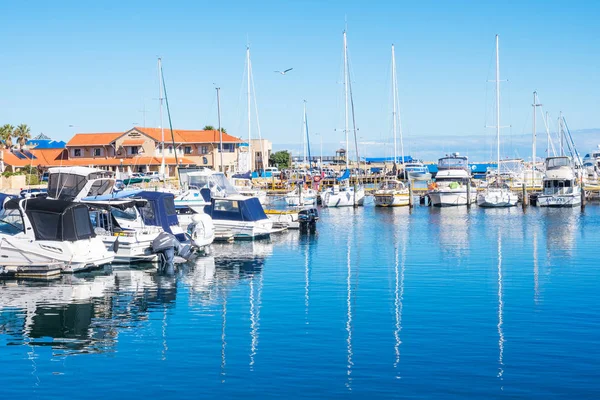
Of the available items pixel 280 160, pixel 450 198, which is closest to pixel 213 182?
pixel 450 198

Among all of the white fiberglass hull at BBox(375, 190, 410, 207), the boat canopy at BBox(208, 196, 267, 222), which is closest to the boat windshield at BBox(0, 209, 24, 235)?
the boat canopy at BBox(208, 196, 267, 222)

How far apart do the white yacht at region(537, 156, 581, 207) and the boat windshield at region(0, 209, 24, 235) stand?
4960cm

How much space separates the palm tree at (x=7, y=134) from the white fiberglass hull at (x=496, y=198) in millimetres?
54510

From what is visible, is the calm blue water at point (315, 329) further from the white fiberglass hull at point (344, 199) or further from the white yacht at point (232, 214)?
the white fiberglass hull at point (344, 199)

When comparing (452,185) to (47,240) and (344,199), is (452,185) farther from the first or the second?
(47,240)

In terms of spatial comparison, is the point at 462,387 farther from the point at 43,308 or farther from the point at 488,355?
the point at 43,308

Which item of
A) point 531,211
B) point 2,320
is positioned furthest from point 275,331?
point 531,211

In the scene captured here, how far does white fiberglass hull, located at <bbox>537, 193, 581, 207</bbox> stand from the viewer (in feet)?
229

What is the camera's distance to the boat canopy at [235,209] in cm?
4506

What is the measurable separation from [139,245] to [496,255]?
17107 millimetres

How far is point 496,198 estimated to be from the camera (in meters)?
70.9

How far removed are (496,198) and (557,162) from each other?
757 cm

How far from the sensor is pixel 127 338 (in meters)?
21.6

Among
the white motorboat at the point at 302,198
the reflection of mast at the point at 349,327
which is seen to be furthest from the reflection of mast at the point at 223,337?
the white motorboat at the point at 302,198
